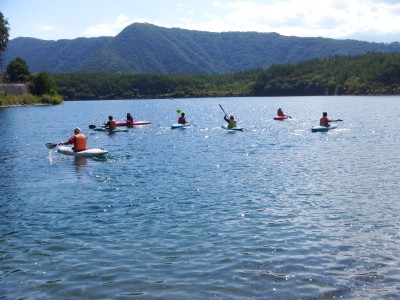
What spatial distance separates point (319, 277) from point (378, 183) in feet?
39.2

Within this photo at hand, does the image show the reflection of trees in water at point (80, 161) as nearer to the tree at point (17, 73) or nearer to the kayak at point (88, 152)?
the kayak at point (88, 152)

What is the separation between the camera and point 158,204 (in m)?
18.6

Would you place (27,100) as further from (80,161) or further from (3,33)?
(80,161)

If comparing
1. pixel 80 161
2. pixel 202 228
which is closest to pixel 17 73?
pixel 80 161

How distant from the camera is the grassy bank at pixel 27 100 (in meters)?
114

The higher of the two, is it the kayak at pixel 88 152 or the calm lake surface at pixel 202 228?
the kayak at pixel 88 152


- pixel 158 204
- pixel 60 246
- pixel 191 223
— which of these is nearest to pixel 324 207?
pixel 191 223

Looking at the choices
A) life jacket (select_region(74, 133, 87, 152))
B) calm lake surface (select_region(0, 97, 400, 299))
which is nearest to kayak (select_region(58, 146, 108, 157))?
life jacket (select_region(74, 133, 87, 152))

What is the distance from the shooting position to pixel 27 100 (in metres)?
123

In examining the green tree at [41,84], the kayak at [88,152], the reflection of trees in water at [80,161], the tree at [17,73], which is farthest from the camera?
the green tree at [41,84]

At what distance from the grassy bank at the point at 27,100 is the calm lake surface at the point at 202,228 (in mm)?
91385

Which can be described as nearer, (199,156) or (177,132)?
(199,156)

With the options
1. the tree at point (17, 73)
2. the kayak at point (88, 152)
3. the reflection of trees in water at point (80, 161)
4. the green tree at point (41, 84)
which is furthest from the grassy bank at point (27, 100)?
the reflection of trees in water at point (80, 161)

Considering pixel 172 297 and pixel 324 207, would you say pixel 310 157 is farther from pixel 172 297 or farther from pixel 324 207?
pixel 172 297
